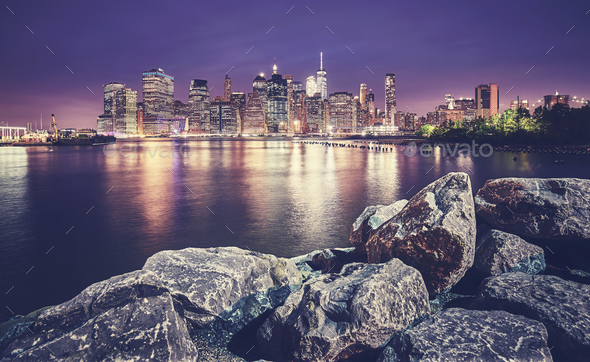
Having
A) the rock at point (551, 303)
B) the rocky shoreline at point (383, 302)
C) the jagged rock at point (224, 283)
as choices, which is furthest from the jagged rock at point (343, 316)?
the rock at point (551, 303)

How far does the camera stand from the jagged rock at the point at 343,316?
5891mm

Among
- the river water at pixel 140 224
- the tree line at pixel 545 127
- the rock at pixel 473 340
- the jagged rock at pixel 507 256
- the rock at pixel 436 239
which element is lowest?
the river water at pixel 140 224

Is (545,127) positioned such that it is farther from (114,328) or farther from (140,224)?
(114,328)

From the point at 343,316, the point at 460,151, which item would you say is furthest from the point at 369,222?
the point at 460,151

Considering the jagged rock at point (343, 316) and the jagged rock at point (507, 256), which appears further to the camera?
the jagged rock at point (507, 256)

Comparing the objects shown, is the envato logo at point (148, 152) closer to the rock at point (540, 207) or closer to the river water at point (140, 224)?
the river water at point (140, 224)

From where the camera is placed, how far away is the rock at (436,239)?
24.4 feet

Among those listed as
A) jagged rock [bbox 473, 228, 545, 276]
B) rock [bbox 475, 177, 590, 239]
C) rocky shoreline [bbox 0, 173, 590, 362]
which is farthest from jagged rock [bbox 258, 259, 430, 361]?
rock [bbox 475, 177, 590, 239]

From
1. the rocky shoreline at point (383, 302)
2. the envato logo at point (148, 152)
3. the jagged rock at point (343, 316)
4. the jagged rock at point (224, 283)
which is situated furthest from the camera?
the envato logo at point (148, 152)

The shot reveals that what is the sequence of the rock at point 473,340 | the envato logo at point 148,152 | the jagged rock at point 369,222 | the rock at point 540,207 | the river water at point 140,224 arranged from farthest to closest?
the envato logo at point 148,152 → the river water at point 140,224 → the jagged rock at point 369,222 → the rock at point 540,207 → the rock at point 473,340

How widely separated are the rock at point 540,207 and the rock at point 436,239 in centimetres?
210

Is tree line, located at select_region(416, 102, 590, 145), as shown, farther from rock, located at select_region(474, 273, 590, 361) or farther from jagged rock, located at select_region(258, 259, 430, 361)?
jagged rock, located at select_region(258, 259, 430, 361)

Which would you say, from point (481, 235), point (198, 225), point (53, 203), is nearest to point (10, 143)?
point (53, 203)

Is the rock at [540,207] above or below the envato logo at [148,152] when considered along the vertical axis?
below
